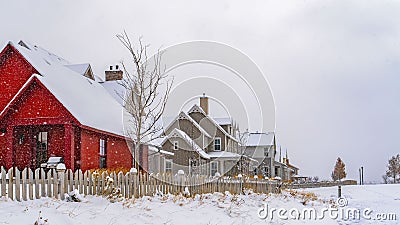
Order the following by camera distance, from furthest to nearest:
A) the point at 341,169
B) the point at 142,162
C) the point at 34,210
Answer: the point at 341,169 < the point at 142,162 < the point at 34,210

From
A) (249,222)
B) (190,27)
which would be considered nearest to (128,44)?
(190,27)

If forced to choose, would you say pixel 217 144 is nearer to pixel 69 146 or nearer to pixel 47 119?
pixel 69 146

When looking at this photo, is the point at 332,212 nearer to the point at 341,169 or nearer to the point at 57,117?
the point at 57,117

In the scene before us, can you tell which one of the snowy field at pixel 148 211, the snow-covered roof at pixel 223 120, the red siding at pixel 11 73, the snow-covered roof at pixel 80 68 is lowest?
the snowy field at pixel 148 211

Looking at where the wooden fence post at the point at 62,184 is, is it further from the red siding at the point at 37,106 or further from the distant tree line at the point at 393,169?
the distant tree line at the point at 393,169

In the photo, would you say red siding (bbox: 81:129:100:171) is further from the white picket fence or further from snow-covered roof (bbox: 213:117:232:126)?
snow-covered roof (bbox: 213:117:232:126)

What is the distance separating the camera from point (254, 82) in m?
20.3

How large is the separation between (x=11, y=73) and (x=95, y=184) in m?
12.3

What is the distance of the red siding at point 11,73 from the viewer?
68.3ft

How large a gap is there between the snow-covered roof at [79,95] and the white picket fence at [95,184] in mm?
6100

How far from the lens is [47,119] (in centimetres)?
1880

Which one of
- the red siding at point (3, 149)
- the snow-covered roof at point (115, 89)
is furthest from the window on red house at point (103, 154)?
the snow-covered roof at point (115, 89)

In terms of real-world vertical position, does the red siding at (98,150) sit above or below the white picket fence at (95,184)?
above

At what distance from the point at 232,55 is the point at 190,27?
8.38 feet
